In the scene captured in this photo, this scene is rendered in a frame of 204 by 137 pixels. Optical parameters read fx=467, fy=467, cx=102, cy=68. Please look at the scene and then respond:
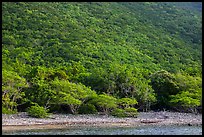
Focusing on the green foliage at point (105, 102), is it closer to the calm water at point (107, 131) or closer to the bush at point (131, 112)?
the bush at point (131, 112)

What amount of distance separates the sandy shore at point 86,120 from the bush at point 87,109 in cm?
178

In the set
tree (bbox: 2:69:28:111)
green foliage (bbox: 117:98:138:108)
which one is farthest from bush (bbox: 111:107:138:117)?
tree (bbox: 2:69:28:111)

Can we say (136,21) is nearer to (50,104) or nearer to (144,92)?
(144,92)

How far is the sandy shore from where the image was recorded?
1248 inches

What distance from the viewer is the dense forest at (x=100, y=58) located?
39.4 m

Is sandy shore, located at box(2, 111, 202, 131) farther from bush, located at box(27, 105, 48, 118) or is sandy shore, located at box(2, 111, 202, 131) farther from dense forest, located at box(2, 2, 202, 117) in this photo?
dense forest, located at box(2, 2, 202, 117)

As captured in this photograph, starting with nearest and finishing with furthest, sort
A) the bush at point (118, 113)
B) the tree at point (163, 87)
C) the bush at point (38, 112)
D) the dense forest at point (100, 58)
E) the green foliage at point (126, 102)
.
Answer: the bush at point (38, 112), the bush at point (118, 113), the dense forest at point (100, 58), the green foliage at point (126, 102), the tree at point (163, 87)

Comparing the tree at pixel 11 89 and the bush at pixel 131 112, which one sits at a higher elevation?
the tree at pixel 11 89

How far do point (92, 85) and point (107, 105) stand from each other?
5974 millimetres

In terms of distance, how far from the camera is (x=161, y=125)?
1358 inches

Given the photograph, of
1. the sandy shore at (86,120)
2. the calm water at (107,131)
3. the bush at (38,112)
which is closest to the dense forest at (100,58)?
the bush at (38,112)

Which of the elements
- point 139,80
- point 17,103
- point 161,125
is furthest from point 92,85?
point 161,125

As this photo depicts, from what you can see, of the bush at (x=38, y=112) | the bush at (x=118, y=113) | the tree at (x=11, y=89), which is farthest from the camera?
the bush at (x=118, y=113)

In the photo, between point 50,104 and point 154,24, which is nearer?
point 50,104
